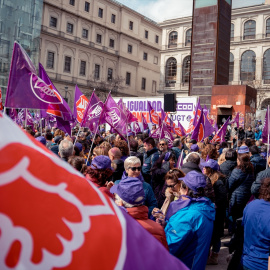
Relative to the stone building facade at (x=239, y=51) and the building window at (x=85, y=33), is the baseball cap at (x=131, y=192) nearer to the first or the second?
the stone building facade at (x=239, y=51)

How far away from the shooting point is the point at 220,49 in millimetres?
22516

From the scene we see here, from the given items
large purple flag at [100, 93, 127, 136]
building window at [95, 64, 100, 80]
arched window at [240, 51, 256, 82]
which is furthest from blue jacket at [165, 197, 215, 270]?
arched window at [240, 51, 256, 82]

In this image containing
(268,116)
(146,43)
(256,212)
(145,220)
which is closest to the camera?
(145,220)

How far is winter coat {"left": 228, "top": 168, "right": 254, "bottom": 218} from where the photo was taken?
5.00 metres

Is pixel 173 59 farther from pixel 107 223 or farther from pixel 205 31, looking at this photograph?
pixel 107 223

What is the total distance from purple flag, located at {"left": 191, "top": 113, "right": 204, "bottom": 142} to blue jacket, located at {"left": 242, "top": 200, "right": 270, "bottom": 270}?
19.7 ft

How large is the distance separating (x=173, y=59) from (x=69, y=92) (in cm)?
1610

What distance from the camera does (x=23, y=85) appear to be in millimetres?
4930

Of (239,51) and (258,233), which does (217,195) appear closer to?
(258,233)

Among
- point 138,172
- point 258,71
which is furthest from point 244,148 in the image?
point 258,71

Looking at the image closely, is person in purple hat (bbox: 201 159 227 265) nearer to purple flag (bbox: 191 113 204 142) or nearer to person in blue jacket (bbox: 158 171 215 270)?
person in blue jacket (bbox: 158 171 215 270)

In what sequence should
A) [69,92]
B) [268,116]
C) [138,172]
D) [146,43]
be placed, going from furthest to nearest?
[146,43], [69,92], [268,116], [138,172]

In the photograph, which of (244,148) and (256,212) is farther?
(244,148)

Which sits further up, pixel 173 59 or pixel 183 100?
pixel 173 59
